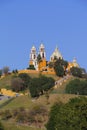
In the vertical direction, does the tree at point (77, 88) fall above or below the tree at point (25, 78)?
below

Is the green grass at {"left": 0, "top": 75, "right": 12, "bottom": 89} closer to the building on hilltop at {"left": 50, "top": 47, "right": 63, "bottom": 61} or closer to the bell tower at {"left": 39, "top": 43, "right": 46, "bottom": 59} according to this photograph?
the bell tower at {"left": 39, "top": 43, "right": 46, "bottom": 59}

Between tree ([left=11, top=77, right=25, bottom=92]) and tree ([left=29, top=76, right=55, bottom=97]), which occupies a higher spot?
tree ([left=11, top=77, right=25, bottom=92])

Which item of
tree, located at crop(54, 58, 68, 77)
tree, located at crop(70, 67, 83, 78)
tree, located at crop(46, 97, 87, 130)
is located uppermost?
tree, located at crop(54, 58, 68, 77)

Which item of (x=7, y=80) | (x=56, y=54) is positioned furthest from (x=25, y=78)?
(x=56, y=54)

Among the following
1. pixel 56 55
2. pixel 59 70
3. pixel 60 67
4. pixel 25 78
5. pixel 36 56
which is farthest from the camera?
pixel 56 55

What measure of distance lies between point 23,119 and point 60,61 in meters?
49.1

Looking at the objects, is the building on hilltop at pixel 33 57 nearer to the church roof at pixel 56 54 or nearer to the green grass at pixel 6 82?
the church roof at pixel 56 54

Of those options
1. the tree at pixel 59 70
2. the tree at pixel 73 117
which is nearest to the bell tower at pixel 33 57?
the tree at pixel 59 70

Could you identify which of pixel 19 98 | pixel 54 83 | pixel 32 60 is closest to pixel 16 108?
pixel 19 98

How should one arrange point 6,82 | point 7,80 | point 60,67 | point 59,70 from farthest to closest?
1. point 59,70
2. point 60,67
3. point 7,80
4. point 6,82

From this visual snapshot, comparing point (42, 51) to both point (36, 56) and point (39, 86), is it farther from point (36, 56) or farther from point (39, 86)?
point (39, 86)

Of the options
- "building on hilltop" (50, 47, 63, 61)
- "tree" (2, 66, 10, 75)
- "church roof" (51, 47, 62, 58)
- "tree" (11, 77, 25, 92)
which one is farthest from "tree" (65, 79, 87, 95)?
"church roof" (51, 47, 62, 58)

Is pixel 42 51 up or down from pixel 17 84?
up

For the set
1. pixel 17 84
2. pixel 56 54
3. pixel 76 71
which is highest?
Answer: pixel 56 54
